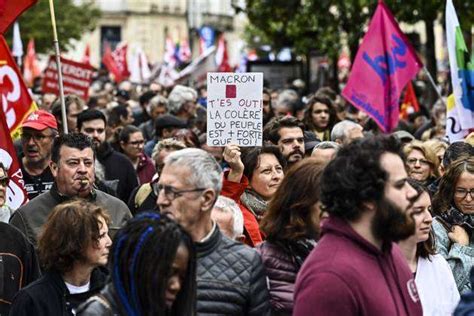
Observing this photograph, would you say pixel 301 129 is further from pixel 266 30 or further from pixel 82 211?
pixel 266 30

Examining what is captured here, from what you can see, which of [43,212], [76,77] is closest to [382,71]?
[43,212]

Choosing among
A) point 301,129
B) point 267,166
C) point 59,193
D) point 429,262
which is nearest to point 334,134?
point 301,129

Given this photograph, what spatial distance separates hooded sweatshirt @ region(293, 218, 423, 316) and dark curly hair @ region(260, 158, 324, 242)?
67 centimetres

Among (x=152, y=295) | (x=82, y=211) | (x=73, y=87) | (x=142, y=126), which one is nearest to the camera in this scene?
(x=152, y=295)

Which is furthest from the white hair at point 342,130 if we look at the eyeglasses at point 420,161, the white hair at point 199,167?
the white hair at point 199,167

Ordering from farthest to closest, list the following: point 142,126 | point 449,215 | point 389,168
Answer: point 142,126 → point 449,215 → point 389,168

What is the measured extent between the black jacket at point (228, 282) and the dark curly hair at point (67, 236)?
3.02ft

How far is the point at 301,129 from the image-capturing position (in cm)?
970

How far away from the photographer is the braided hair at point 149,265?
442 centimetres

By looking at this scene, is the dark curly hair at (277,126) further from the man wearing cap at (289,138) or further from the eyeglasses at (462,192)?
the eyeglasses at (462,192)

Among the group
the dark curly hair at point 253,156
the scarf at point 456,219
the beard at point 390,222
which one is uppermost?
the beard at point 390,222

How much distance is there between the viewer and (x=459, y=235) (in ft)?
24.7

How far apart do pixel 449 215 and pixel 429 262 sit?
1.14 metres

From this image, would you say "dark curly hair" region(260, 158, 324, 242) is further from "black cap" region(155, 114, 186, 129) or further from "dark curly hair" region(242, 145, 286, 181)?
"black cap" region(155, 114, 186, 129)
